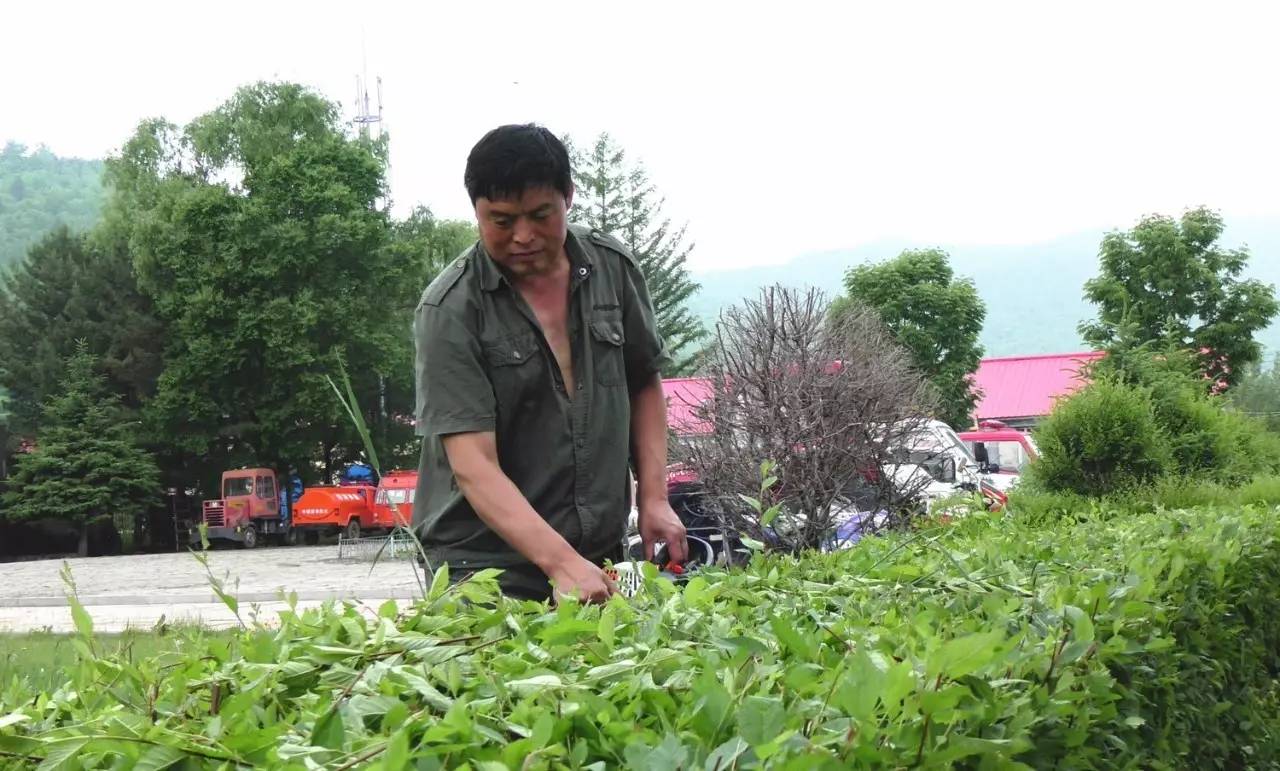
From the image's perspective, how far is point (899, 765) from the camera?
129 cm

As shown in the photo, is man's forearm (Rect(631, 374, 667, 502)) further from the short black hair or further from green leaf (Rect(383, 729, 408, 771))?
green leaf (Rect(383, 729, 408, 771))

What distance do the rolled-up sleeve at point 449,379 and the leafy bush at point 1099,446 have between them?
1000 centimetres

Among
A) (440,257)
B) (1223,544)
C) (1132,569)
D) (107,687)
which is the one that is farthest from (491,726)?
(440,257)

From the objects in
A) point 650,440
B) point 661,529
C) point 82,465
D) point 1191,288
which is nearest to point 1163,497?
point 650,440

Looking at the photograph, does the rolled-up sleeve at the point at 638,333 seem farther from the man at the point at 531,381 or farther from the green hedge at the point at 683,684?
the green hedge at the point at 683,684

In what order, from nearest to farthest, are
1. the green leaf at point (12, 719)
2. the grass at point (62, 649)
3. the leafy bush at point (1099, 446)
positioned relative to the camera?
1. the green leaf at point (12, 719)
2. the grass at point (62, 649)
3. the leafy bush at point (1099, 446)

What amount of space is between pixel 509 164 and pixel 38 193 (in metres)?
124

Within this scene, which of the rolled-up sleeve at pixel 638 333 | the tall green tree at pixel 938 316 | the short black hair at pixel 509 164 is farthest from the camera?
the tall green tree at pixel 938 316

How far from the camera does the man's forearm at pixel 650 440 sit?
3248mm

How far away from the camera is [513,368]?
3.08 meters

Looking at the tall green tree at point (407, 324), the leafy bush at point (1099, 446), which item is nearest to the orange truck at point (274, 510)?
the tall green tree at point (407, 324)

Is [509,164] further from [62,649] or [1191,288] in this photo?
[1191,288]

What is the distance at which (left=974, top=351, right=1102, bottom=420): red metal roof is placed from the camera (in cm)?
5769

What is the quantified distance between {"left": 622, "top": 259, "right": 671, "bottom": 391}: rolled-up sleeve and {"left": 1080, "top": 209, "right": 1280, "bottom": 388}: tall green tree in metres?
37.5
